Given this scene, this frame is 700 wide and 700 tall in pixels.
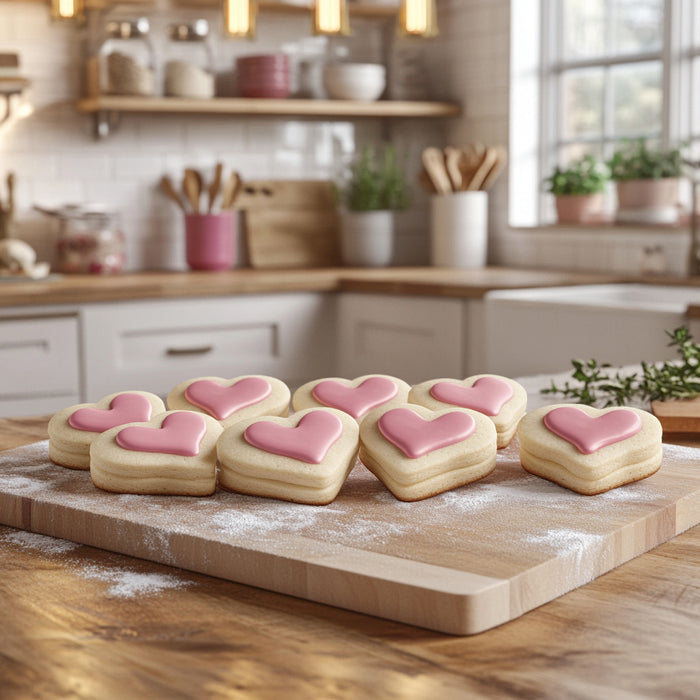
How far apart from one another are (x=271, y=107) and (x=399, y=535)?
3258 mm

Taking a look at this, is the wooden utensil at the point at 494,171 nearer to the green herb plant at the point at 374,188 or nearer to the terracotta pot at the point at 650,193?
the green herb plant at the point at 374,188

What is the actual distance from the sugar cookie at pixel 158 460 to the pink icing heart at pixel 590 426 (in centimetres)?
31

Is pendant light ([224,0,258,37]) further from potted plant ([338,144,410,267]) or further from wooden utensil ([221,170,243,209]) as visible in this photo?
potted plant ([338,144,410,267])

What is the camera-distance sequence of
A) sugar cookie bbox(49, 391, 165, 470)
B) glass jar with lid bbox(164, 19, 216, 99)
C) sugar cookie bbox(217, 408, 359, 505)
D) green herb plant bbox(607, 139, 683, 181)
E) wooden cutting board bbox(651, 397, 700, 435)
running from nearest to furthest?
sugar cookie bbox(217, 408, 359, 505) → sugar cookie bbox(49, 391, 165, 470) → wooden cutting board bbox(651, 397, 700, 435) → green herb plant bbox(607, 139, 683, 181) → glass jar with lid bbox(164, 19, 216, 99)

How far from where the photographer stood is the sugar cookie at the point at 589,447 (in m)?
0.96

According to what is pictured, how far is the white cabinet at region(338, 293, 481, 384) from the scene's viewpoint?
3289mm

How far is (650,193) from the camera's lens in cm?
377

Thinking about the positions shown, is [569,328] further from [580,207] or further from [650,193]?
[580,207]

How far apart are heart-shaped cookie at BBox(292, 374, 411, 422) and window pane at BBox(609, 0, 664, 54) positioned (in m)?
3.07

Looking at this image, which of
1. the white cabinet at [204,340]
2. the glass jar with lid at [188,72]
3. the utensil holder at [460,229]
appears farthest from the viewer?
the utensil holder at [460,229]

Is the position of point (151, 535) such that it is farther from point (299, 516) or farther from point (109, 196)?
point (109, 196)

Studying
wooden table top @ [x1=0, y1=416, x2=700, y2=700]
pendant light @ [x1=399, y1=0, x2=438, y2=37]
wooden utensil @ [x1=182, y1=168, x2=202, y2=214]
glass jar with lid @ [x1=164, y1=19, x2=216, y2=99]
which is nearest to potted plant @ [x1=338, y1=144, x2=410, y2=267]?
wooden utensil @ [x1=182, y1=168, x2=202, y2=214]

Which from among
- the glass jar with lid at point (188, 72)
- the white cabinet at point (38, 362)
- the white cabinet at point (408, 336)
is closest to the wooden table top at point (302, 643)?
the white cabinet at point (38, 362)

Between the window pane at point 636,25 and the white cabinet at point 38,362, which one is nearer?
the white cabinet at point 38,362
